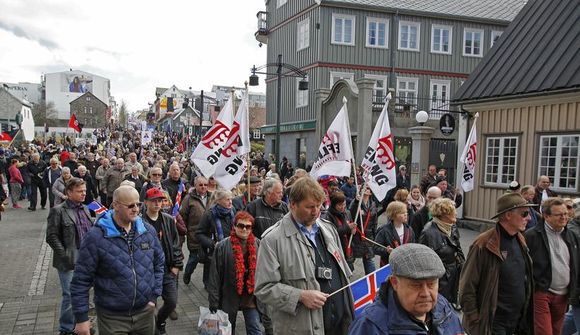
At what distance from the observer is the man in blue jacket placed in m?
3.88

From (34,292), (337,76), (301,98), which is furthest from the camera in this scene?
(301,98)

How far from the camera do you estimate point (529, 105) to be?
1271cm

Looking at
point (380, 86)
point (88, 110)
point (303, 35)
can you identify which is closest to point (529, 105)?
point (380, 86)

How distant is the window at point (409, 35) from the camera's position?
1100 inches

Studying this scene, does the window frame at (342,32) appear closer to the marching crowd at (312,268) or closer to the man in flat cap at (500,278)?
the marching crowd at (312,268)

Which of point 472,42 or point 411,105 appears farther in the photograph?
point 472,42

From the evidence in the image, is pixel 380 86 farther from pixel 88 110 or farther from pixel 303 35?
pixel 88 110

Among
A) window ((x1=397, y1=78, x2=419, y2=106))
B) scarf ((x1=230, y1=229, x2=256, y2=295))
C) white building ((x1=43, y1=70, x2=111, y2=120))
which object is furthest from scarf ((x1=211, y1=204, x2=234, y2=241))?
white building ((x1=43, y1=70, x2=111, y2=120))

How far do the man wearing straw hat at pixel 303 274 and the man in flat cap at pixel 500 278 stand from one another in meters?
1.29

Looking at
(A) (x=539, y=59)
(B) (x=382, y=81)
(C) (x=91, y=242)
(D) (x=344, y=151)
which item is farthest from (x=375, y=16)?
(C) (x=91, y=242)

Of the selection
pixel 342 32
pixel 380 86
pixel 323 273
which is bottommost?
pixel 323 273

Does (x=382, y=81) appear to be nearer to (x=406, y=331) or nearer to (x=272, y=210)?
(x=272, y=210)

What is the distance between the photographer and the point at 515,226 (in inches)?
165

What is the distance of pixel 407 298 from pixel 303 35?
26.9 m
